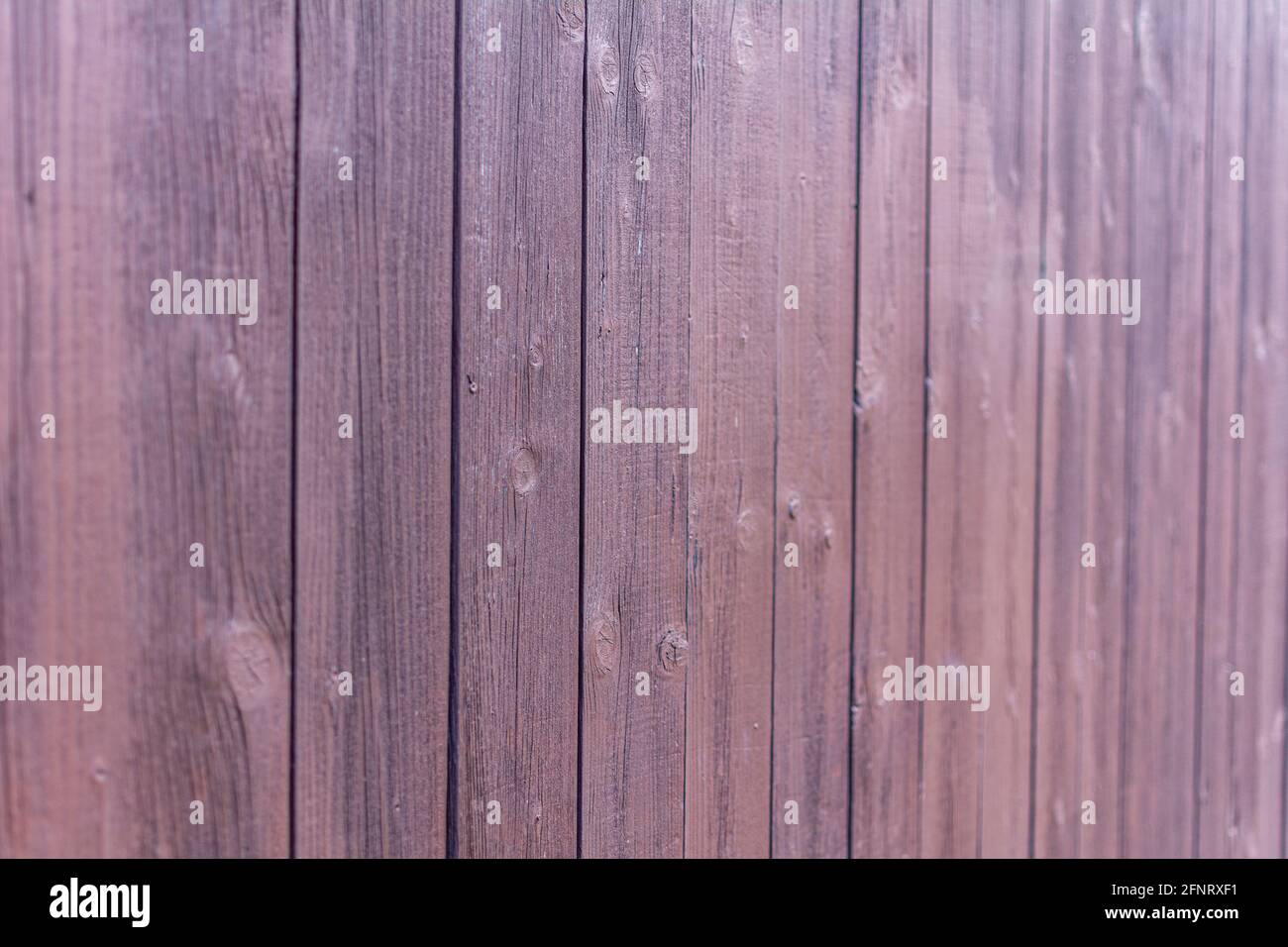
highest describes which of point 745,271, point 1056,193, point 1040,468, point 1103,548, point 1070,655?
point 1056,193

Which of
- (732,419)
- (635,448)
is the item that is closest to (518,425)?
(635,448)

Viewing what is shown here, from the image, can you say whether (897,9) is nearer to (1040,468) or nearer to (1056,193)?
(1056,193)

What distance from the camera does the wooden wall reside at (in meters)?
1.07

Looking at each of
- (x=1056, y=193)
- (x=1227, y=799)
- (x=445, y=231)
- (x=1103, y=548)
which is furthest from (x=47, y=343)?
(x=1227, y=799)

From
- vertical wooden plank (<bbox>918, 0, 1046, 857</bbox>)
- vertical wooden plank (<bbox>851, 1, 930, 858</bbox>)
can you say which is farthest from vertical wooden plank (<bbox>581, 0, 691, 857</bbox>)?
vertical wooden plank (<bbox>918, 0, 1046, 857</bbox>)

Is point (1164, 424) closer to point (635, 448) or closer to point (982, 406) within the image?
point (982, 406)

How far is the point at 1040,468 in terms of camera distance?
1.35 metres

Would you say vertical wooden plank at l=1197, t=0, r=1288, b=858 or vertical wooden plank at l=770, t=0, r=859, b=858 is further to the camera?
vertical wooden plank at l=1197, t=0, r=1288, b=858

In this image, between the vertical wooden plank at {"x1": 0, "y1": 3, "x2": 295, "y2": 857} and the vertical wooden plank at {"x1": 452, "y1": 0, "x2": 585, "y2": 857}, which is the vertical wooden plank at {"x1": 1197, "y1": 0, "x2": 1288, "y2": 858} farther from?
the vertical wooden plank at {"x1": 0, "y1": 3, "x2": 295, "y2": 857}

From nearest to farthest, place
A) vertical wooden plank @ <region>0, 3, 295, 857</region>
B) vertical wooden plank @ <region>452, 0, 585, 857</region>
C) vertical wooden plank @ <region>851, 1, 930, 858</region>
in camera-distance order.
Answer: vertical wooden plank @ <region>0, 3, 295, 857</region> → vertical wooden plank @ <region>452, 0, 585, 857</region> → vertical wooden plank @ <region>851, 1, 930, 858</region>

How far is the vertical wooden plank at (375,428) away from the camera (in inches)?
44.3

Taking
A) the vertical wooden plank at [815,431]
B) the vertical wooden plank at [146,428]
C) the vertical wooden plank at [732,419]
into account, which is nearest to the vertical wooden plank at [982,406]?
the vertical wooden plank at [815,431]

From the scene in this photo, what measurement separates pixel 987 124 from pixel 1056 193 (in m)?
0.18

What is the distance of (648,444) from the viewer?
122cm
